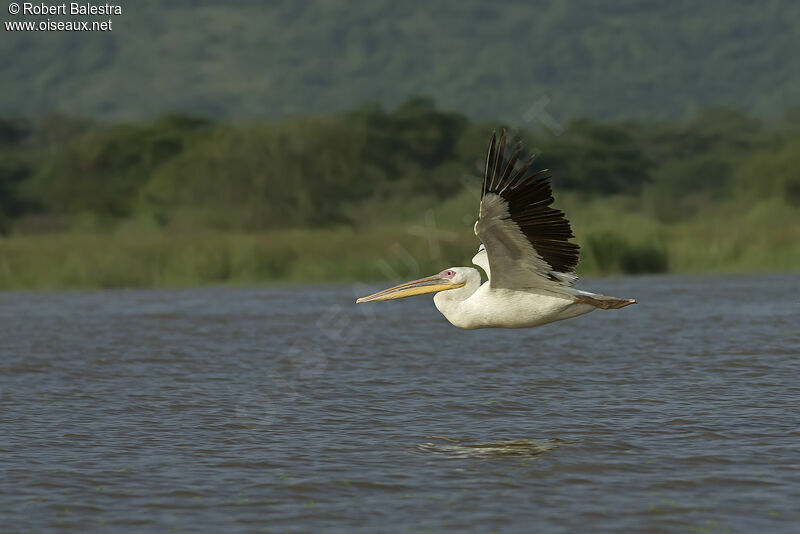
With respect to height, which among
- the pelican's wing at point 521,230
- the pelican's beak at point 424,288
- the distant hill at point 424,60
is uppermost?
the distant hill at point 424,60

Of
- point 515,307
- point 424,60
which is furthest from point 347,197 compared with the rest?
point 424,60

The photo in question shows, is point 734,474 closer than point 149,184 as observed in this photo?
Yes

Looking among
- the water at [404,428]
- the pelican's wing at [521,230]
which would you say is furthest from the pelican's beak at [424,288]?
the water at [404,428]

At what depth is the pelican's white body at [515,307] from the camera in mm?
8680

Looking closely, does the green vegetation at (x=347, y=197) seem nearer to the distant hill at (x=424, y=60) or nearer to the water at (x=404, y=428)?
the water at (x=404, y=428)

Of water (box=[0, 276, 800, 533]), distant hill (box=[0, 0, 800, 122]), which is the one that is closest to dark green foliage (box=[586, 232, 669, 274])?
water (box=[0, 276, 800, 533])

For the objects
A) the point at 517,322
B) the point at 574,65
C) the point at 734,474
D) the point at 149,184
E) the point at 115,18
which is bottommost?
the point at 734,474

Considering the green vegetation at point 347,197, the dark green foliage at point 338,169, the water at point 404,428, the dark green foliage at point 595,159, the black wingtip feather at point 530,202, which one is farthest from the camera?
the dark green foliage at point 595,159

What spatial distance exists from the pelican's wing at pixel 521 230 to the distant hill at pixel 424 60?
9091 cm

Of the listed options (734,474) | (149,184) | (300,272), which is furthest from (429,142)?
(734,474)

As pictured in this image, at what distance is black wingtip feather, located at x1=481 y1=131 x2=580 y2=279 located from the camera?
313 inches

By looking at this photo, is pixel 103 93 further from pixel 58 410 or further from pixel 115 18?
pixel 58 410

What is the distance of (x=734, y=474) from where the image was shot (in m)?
8.05

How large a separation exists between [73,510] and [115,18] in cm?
12271
